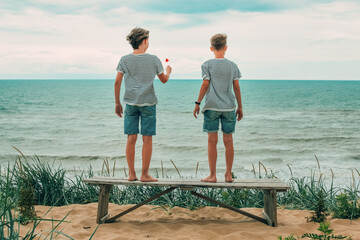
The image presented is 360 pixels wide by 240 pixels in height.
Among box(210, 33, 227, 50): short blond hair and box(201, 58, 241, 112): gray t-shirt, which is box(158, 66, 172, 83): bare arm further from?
box(210, 33, 227, 50): short blond hair

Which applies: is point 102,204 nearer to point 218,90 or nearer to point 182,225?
point 182,225

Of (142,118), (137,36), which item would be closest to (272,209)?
(142,118)

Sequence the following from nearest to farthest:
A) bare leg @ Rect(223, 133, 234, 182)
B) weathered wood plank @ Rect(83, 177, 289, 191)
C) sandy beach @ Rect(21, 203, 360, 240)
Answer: sandy beach @ Rect(21, 203, 360, 240) → weathered wood plank @ Rect(83, 177, 289, 191) → bare leg @ Rect(223, 133, 234, 182)

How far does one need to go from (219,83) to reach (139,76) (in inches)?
39.6

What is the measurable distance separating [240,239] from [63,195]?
315 cm

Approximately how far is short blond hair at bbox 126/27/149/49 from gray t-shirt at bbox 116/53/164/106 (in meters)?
0.17

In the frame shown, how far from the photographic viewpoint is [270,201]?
15.3 ft

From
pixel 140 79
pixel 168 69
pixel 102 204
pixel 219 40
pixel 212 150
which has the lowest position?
pixel 102 204

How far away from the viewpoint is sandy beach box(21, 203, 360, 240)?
4.26 metres

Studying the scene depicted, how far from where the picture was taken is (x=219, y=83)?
4418 mm

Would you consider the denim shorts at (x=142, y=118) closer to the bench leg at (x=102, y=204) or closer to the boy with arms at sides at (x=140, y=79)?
the boy with arms at sides at (x=140, y=79)

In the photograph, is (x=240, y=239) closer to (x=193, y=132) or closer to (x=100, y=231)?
(x=100, y=231)

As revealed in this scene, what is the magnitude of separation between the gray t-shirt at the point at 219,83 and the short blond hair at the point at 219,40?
17 centimetres

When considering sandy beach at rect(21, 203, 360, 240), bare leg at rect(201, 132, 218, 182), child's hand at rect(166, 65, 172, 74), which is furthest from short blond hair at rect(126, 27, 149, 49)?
sandy beach at rect(21, 203, 360, 240)
